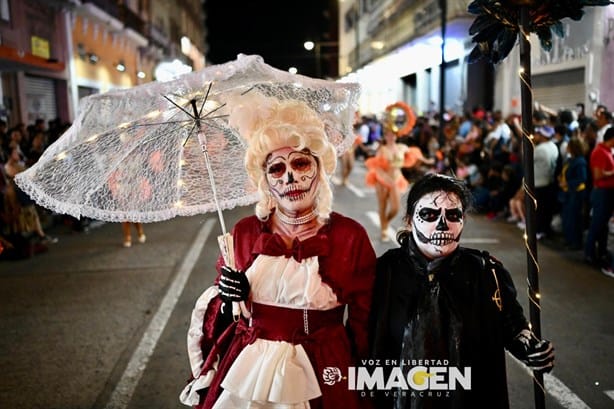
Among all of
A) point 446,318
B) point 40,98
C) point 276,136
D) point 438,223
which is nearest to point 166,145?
point 276,136

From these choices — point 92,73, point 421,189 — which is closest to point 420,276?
point 421,189

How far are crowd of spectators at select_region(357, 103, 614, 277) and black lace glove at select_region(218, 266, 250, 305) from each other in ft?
13.2

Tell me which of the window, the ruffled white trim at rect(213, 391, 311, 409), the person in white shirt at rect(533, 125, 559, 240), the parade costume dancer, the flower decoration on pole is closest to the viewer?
the ruffled white trim at rect(213, 391, 311, 409)

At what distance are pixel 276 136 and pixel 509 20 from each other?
116cm

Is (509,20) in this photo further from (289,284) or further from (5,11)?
(5,11)

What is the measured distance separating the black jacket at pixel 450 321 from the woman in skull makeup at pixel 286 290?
0.14 metres

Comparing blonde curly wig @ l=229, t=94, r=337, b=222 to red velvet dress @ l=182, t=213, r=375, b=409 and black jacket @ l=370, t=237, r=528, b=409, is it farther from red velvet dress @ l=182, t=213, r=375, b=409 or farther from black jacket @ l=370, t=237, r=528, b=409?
black jacket @ l=370, t=237, r=528, b=409

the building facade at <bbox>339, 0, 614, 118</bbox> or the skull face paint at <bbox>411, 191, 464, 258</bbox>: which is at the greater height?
the building facade at <bbox>339, 0, 614, 118</bbox>

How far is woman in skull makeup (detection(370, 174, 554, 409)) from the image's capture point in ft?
7.70

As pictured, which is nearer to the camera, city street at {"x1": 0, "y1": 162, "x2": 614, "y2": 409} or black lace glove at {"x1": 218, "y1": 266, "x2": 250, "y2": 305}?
black lace glove at {"x1": 218, "y1": 266, "x2": 250, "y2": 305}

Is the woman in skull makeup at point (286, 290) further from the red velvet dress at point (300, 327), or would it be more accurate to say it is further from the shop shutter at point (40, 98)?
the shop shutter at point (40, 98)

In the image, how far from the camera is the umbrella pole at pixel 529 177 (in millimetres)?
2432

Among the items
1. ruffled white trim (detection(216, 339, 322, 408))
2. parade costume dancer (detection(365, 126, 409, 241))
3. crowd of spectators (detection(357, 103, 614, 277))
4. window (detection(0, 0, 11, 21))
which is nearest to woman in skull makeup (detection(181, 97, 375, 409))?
ruffled white trim (detection(216, 339, 322, 408))

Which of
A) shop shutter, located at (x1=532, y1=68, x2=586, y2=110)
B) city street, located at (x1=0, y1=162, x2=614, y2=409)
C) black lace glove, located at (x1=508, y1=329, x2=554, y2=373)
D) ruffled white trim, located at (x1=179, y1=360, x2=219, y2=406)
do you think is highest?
shop shutter, located at (x1=532, y1=68, x2=586, y2=110)
